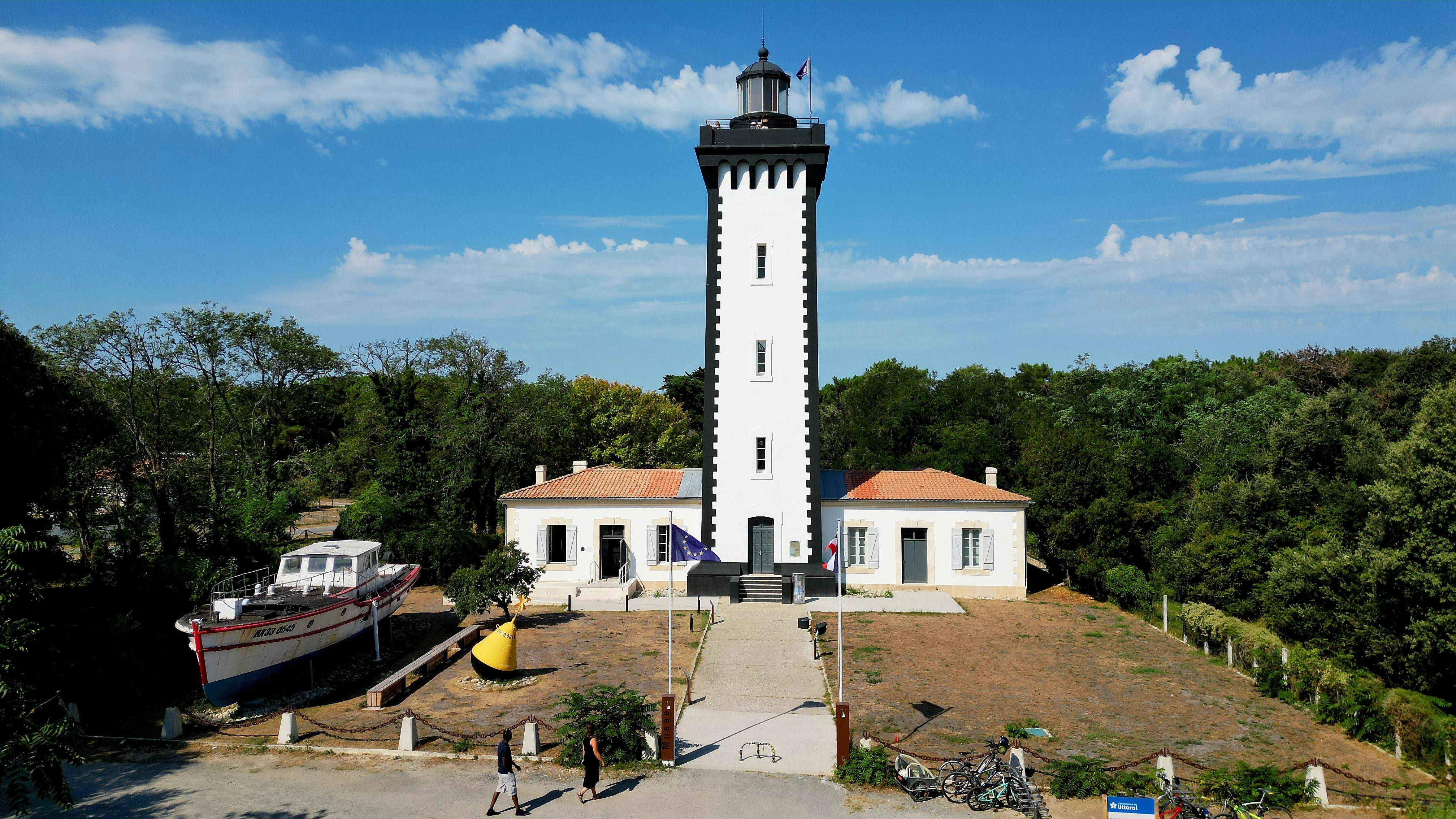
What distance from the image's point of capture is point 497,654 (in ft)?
55.0

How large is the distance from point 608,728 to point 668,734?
0.96 meters

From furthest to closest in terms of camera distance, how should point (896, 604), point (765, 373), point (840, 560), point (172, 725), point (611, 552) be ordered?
1. point (611, 552)
2. point (840, 560)
3. point (765, 373)
4. point (896, 604)
5. point (172, 725)

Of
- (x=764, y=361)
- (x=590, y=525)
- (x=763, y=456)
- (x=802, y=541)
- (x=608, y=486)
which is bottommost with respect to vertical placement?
(x=802, y=541)

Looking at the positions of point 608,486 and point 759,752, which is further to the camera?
point 608,486

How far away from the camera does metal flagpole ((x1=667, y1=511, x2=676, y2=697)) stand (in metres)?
15.3

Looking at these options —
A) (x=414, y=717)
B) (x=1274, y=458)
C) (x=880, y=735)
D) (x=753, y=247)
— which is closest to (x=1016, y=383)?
(x=1274, y=458)

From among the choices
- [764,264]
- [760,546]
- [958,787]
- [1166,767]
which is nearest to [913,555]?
[760,546]

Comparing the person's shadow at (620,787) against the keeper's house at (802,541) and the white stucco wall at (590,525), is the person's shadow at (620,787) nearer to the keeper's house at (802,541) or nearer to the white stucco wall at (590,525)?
the keeper's house at (802,541)

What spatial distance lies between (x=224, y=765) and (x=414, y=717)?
287 centimetres

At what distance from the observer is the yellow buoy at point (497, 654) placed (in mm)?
16750

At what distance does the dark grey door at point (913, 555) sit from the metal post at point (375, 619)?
1610 cm

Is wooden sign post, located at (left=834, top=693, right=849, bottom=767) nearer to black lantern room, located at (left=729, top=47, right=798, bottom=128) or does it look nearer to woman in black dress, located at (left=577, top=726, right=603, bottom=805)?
woman in black dress, located at (left=577, top=726, right=603, bottom=805)

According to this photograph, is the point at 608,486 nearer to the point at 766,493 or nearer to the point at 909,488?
the point at 766,493

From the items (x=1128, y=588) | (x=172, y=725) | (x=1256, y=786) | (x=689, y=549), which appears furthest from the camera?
(x=1128, y=588)
